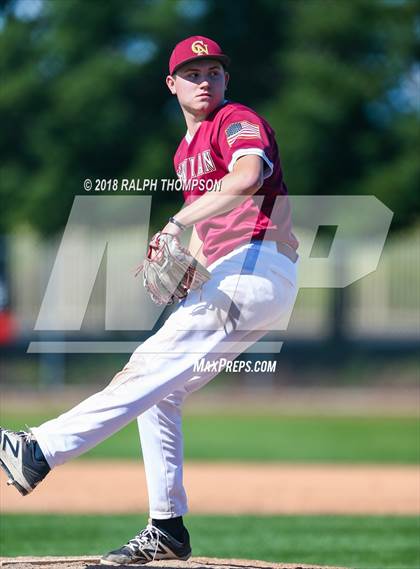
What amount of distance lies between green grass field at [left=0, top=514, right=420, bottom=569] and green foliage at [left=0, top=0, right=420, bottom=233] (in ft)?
40.7

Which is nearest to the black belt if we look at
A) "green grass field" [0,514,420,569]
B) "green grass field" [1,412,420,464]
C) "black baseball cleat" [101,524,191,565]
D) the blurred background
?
"black baseball cleat" [101,524,191,565]

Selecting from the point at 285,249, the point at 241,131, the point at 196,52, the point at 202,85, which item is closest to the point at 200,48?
the point at 196,52

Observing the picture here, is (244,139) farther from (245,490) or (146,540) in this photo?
(245,490)

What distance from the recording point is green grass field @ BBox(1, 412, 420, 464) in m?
13.8

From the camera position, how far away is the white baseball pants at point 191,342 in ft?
14.6

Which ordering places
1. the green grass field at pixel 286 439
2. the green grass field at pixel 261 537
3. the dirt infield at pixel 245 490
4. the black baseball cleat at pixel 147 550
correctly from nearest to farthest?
the black baseball cleat at pixel 147 550 → the green grass field at pixel 261 537 → the dirt infield at pixel 245 490 → the green grass field at pixel 286 439

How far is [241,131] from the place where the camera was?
4.65 metres

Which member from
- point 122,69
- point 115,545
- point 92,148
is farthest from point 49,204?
point 115,545

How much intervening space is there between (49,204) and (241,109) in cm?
1712

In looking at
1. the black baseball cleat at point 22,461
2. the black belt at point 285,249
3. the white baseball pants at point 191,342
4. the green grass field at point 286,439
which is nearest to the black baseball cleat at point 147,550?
the white baseball pants at point 191,342

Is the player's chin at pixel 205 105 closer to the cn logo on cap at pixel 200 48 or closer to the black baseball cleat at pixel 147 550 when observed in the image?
the cn logo on cap at pixel 200 48

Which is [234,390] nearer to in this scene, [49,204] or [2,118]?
[49,204]

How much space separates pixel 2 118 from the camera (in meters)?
21.9

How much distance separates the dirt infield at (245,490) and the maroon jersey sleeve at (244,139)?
5.50 metres
